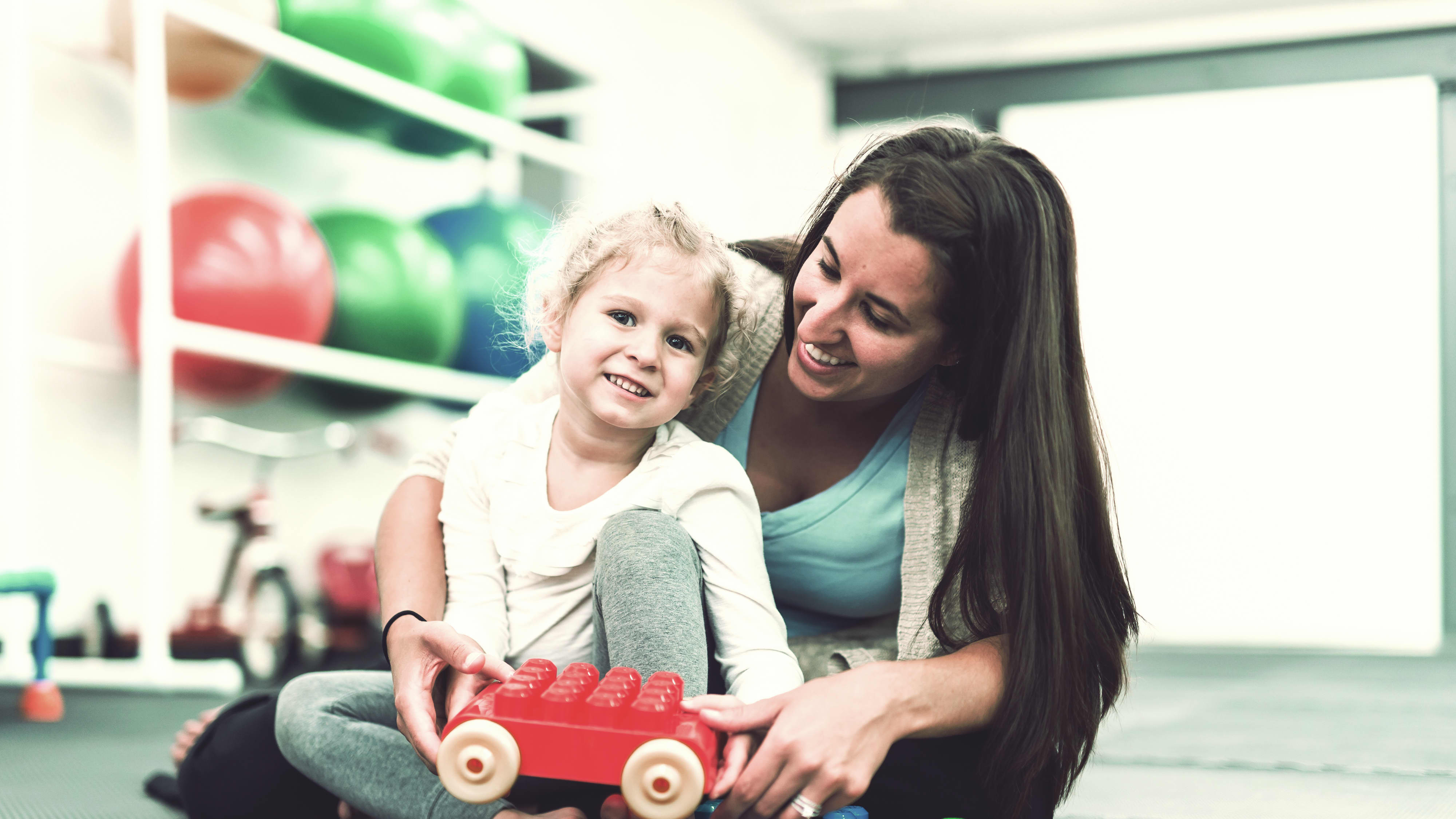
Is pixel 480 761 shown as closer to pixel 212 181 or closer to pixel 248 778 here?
pixel 248 778

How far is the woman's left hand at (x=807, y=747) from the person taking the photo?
68cm

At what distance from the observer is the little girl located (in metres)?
0.87

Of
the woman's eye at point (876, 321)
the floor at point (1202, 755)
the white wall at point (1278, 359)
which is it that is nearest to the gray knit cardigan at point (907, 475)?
the woman's eye at point (876, 321)

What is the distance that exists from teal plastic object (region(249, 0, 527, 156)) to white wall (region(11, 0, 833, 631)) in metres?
0.13

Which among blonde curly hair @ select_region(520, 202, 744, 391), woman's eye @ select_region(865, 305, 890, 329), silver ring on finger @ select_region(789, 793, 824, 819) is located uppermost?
blonde curly hair @ select_region(520, 202, 744, 391)

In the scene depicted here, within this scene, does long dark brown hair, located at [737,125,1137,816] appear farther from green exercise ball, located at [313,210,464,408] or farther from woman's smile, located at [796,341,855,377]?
green exercise ball, located at [313,210,464,408]

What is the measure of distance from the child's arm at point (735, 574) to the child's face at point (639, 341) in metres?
0.06

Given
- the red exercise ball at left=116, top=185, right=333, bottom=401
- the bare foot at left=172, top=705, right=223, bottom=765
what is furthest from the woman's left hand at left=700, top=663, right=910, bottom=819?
the red exercise ball at left=116, top=185, right=333, bottom=401

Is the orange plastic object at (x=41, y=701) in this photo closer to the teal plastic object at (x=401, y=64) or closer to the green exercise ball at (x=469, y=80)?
the teal plastic object at (x=401, y=64)

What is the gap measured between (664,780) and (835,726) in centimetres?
12

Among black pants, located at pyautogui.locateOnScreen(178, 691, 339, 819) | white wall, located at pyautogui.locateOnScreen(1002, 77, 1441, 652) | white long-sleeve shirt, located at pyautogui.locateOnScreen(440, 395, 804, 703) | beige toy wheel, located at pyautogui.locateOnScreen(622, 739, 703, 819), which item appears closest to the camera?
beige toy wheel, located at pyautogui.locateOnScreen(622, 739, 703, 819)

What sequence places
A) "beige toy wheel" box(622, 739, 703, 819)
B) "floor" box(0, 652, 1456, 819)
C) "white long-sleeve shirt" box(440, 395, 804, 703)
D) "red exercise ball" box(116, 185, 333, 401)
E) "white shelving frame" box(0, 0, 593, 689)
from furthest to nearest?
"red exercise ball" box(116, 185, 333, 401) → "white shelving frame" box(0, 0, 593, 689) → "floor" box(0, 652, 1456, 819) → "white long-sleeve shirt" box(440, 395, 804, 703) → "beige toy wheel" box(622, 739, 703, 819)

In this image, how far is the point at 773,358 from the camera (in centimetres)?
108

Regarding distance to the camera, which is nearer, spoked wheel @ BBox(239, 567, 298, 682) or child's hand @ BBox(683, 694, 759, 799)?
child's hand @ BBox(683, 694, 759, 799)
